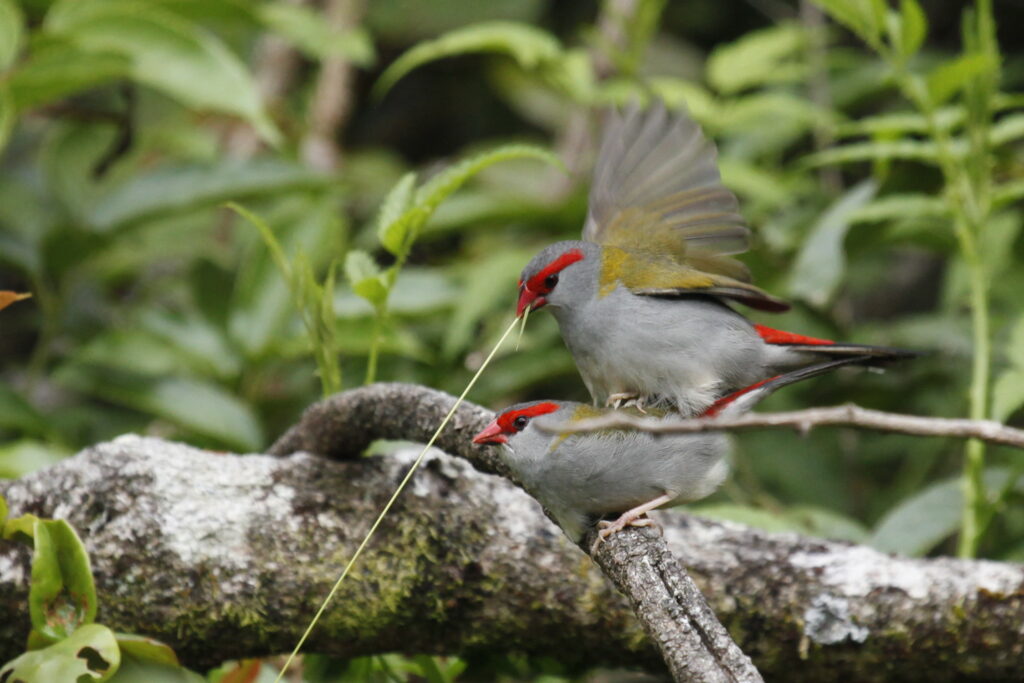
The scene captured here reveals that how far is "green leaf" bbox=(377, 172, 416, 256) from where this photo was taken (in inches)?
86.2

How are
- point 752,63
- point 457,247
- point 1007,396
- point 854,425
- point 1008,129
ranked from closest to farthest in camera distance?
point 854,425
point 1007,396
point 1008,129
point 752,63
point 457,247

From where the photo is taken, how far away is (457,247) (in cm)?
504

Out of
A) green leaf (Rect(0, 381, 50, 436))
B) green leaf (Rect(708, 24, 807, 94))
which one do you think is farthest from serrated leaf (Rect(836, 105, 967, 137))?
green leaf (Rect(0, 381, 50, 436))

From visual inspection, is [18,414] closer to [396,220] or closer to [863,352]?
[396,220]

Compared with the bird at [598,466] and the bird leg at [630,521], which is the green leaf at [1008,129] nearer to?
the bird at [598,466]

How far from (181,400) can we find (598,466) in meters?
1.67

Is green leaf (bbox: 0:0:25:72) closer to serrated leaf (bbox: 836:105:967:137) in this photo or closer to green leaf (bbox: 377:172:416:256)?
green leaf (bbox: 377:172:416:256)

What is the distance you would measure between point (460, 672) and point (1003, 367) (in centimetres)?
254

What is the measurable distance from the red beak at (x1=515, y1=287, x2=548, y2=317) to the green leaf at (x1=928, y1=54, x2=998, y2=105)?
120cm

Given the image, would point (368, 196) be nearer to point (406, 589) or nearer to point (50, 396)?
point (50, 396)

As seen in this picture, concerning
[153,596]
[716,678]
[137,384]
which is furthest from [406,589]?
[137,384]

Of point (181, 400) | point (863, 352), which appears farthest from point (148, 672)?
point (181, 400)

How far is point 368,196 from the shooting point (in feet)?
17.8

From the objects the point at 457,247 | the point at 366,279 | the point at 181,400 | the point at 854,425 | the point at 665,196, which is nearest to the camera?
the point at 854,425
